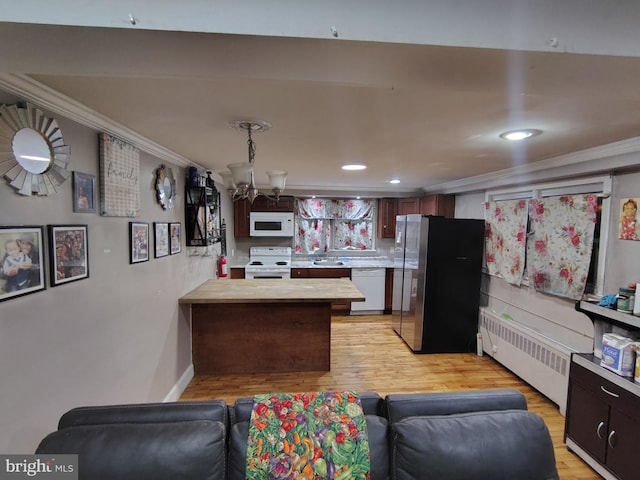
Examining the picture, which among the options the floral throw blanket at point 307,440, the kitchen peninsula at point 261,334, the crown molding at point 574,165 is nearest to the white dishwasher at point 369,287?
the kitchen peninsula at point 261,334

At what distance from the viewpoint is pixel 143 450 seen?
3.59 ft

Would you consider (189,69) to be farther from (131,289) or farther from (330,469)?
(131,289)

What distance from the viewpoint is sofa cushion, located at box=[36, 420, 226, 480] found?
106 centimetres

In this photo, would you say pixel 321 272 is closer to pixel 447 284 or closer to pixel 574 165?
pixel 447 284

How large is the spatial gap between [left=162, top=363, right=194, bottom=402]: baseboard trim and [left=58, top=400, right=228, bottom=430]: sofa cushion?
1.34 m

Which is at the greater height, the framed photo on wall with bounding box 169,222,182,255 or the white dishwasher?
the framed photo on wall with bounding box 169,222,182,255

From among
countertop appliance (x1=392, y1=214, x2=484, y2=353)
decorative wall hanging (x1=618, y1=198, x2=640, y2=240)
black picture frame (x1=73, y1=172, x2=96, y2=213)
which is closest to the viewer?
black picture frame (x1=73, y1=172, x2=96, y2=213)

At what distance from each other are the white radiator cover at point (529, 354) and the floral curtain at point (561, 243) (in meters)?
0.47

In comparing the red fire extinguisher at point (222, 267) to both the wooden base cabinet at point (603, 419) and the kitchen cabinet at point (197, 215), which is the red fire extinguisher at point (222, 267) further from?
the wooden base cabinet at point (603, 419)

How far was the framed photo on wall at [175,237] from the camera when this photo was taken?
8.38 feet

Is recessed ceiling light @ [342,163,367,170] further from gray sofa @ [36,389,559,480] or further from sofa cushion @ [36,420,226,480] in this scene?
sofa cushion @ [36,420,226,480]

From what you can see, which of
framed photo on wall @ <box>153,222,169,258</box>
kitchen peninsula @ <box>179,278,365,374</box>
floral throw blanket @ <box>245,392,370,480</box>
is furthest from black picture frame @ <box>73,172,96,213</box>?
kitchen peninsula @ <box>179,278,365,374</box>

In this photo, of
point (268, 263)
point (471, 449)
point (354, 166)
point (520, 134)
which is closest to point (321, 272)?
point (268, 263)

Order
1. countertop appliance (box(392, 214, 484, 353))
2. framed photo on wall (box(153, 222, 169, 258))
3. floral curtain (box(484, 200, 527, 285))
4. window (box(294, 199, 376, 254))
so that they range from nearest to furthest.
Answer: framed photo on wall (box(153, 222, 169, 258))
floral curtain (box(484, 200, 527, 285))
countertop appliance (box(392, 214, 484, 353))
window (box(294, 199, 376, 254))
